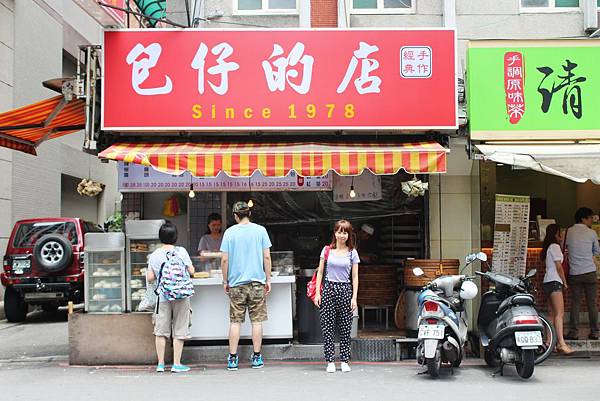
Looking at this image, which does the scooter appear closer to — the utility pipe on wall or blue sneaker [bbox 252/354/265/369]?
blue sneaker [bbox 252/354/265/369]

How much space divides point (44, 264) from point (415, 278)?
→ 7.58m

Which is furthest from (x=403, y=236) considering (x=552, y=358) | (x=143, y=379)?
(x=143, y=379)

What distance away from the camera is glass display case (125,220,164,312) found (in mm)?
8266

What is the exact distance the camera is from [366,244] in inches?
420

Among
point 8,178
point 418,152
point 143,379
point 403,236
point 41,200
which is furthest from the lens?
point 41,200

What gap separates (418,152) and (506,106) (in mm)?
Answer: 1578

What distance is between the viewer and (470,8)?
414 inches

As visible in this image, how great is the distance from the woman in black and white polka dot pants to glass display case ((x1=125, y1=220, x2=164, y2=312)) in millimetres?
2373

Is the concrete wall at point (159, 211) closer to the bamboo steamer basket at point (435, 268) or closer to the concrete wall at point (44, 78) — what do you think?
the bamboo steamer basket at point (435, 268)

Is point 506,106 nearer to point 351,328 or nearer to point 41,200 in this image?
point 351,328

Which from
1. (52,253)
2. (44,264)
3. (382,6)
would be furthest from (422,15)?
(44,264)

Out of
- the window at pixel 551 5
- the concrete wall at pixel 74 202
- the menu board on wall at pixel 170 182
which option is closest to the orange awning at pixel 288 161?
the menu board on wall at pixel 170 182

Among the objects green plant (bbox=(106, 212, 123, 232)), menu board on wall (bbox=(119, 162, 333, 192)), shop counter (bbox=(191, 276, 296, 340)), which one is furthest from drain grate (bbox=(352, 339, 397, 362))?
green plant (bbox=(106, 212, 123, 232))

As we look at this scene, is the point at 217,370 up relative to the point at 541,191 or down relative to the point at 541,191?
down
